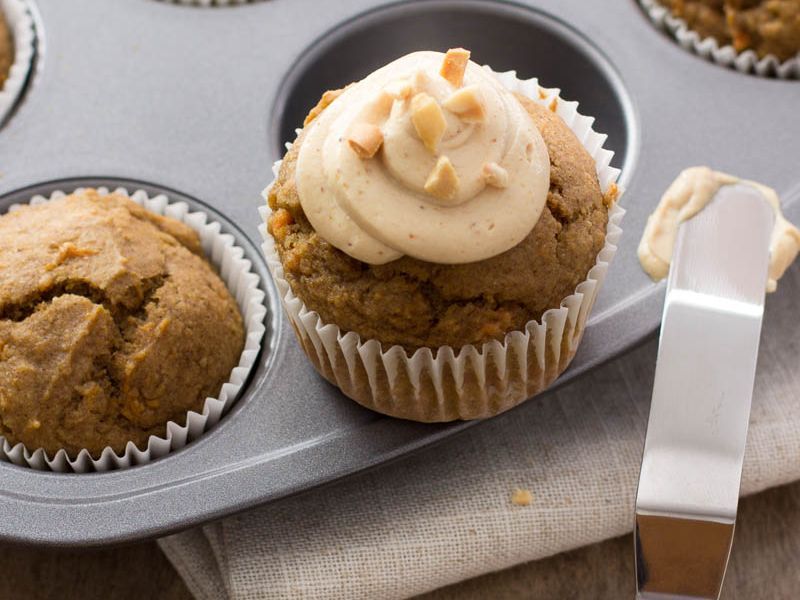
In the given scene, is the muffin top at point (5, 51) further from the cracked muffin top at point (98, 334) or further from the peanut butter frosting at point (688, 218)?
the peanut butter frosting at point (688, 218)

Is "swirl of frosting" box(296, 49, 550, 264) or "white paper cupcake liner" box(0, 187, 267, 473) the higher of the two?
"swirl of frosting" box(296, 49, 550, 264)

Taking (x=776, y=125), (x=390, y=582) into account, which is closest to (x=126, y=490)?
(x=390, y=582)

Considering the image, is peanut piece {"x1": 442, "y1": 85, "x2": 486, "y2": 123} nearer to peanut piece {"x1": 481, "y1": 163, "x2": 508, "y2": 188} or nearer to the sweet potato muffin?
peanut piece {"x1": 481, "y1": 163, "x2": 508, "y2": 188}

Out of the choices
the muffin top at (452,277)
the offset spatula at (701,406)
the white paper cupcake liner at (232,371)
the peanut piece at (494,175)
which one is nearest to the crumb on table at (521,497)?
the offset spatula at (701,406)

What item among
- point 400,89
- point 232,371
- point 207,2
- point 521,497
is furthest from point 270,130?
point 521,497

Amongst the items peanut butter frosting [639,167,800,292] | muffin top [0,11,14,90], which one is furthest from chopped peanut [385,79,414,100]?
muffin top [0,11,14,90]

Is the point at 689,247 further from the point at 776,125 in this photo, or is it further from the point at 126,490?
the point at 126,490
